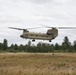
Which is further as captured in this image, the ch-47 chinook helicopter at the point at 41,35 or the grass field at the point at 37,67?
the ch-47 chinook helicopter at the point at 41,35

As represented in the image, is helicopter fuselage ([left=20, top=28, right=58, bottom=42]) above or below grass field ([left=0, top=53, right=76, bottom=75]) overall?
above

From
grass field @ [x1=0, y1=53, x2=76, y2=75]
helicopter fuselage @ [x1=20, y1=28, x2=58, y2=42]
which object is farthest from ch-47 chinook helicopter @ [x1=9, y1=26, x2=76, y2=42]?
grass field @ [x1=0, y1=53, x2=76, y2=75]

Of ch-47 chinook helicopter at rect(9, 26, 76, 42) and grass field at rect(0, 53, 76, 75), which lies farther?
ch-47 chinook helicopter at rect(9, 26, 76, 42)

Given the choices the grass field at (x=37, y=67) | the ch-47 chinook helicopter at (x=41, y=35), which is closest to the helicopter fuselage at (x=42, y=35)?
the ch-47 chinook helicopter at (x=41, y=35)

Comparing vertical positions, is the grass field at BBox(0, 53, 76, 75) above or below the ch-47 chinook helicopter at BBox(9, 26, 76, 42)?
below

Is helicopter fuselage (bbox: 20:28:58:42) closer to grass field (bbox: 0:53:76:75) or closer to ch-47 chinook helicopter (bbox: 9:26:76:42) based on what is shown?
ch-47 chinook helicopter (bbox: 9:26:76:42)

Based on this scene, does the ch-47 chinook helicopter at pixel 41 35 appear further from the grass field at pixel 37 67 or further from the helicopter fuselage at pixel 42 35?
the grass field at pixel 37 67

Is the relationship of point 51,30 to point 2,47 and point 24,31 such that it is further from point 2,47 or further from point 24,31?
point 2,47

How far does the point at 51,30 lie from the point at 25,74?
59.5m

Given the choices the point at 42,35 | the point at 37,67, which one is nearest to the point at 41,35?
the point at 42,35

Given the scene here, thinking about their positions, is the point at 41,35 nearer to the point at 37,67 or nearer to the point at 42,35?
the point at 42,35

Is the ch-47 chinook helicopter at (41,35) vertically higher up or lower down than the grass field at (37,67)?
higher up

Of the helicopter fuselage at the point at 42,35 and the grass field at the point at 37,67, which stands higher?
the helicopter fuselage at the point at 42,35

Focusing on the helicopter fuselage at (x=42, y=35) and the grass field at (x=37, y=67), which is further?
the helicopter fuselage at (x=42, y=35)
